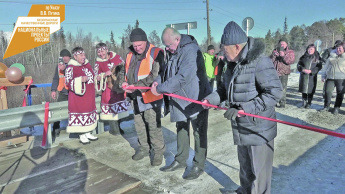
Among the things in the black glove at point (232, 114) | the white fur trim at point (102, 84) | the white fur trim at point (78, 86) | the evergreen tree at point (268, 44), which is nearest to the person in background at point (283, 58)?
the evergreen tree at point (268, 44)

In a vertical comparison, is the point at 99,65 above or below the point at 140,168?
above

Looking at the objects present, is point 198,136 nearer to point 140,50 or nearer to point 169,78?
point 169,78

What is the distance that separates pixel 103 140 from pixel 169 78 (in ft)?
7.52

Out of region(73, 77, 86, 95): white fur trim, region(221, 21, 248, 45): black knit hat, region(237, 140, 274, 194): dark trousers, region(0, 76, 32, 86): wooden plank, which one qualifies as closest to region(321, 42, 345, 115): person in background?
region(237, 140, 274, 194): dark trousers

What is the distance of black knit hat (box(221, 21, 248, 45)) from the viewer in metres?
2.42

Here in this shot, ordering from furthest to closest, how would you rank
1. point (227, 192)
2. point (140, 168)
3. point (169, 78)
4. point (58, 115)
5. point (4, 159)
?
point (58, 115) → point (4, 159) → point (140, 168) → point (169, 78) → point (227, 192)

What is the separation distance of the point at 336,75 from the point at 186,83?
530cm

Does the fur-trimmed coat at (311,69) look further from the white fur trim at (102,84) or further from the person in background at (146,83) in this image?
the white fur trim at (102,84)

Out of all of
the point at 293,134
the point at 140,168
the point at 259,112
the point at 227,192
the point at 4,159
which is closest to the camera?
the point at 259,112

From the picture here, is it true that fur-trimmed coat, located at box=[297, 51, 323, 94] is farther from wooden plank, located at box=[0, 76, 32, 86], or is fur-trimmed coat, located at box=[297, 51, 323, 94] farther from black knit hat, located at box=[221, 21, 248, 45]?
wooden plank, located at box=[0, 76, 32, 86]

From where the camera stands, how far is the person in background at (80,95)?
4605 mm

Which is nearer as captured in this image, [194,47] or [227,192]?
[227,192]

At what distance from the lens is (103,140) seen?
493 cm

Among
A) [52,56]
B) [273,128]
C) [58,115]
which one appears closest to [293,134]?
[273,128]
